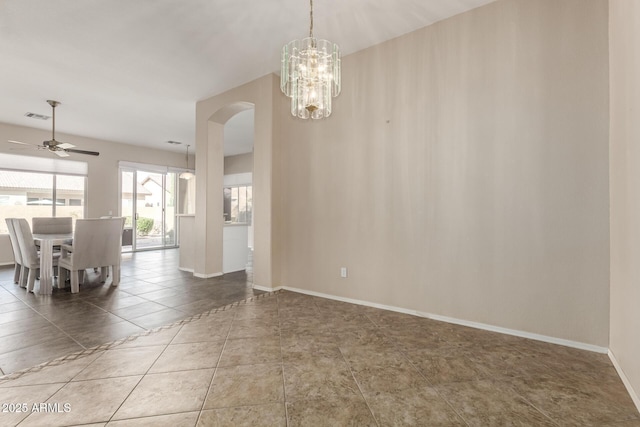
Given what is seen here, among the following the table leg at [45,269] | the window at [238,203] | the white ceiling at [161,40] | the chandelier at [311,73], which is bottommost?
the table leg at [45,269]

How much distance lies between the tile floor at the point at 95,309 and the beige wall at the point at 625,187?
3.37 meters

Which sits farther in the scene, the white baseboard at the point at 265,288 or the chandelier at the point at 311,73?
the white baseboard at the point at 265,288

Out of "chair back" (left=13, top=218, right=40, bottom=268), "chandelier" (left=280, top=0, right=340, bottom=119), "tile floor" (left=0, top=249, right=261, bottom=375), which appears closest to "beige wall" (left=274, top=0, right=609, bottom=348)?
"chandelier" (left=280, top=0, right=340, bottom=119)

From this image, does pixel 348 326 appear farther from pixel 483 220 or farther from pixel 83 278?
pixel 83 278

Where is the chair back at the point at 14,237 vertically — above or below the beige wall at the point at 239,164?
below

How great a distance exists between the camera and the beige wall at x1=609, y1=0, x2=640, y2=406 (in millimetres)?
1698

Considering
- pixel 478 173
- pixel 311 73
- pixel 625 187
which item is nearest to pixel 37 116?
pixel 311 73

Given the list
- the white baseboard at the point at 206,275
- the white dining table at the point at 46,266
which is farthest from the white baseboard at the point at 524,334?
the white dining table at the point at 46,266

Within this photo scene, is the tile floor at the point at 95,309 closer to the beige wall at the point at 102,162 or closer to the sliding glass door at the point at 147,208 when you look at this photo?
the beige wall at the point at 102,162

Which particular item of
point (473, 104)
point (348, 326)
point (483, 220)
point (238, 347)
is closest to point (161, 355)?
point (238, 347)

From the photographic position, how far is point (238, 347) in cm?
233

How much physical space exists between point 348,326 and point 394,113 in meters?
2.20

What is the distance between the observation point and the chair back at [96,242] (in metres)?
3.88

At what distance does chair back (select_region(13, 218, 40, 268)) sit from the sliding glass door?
3.96 meters
